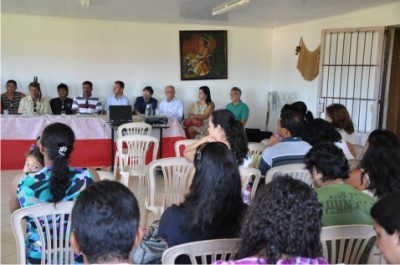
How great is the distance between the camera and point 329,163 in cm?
204

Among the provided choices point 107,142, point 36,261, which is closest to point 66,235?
point 36,261

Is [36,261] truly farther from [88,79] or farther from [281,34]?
[281,34]

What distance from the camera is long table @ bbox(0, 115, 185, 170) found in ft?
17.9

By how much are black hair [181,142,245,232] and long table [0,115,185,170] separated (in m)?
4.16

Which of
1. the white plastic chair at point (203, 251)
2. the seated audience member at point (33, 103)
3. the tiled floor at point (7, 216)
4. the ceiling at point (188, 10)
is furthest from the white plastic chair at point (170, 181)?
the seated audience member at point (33, 103)

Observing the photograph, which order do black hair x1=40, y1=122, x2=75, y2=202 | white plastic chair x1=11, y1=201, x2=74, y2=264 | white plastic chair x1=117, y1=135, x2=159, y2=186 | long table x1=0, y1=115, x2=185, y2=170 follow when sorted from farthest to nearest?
long table x1=0, y1=115, x2=185, y2=170
white plastic chair x1=117, y1=135, x2=159, y2=186
black hair x1=40, y1=122, x2=75, y2=202
white plastic chair x1=11, y1=201, x2=74, y2=264

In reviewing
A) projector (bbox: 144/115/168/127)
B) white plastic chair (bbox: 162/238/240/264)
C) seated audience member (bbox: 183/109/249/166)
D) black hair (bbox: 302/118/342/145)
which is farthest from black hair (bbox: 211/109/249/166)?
projector (bbox: 144/115/168/127)

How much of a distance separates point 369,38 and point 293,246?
5438 millimetres

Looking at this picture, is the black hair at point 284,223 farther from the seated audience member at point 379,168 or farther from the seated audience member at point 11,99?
the seated audience member at point 11,99

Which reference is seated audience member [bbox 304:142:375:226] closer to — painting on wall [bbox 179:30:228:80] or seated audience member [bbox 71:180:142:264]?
seated audience member [bbox 71:180:142:264]

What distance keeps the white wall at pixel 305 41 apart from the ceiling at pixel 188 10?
15 cm

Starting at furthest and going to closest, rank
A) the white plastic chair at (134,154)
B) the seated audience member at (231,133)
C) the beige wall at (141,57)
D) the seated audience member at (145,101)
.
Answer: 1. the seated audience member at (145,101)
2. the beige wall at (141,57)
3. the white plastic chair at (134,154)
4. the seated audience member at (231,133)

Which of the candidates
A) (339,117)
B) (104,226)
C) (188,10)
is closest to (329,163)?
(104,226)

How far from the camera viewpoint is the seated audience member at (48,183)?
1877 millimetres
